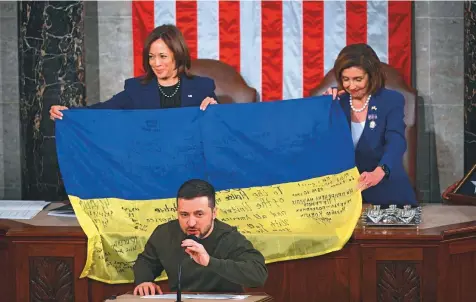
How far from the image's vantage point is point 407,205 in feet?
22.8

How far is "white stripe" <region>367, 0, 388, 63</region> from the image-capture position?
8727mm

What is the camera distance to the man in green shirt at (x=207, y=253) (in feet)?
Answer: 17.4

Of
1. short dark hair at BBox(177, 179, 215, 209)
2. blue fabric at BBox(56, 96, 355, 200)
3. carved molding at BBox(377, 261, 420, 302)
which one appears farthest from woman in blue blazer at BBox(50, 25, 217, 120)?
short dark hair at BBox(177, 179, 215, 209)

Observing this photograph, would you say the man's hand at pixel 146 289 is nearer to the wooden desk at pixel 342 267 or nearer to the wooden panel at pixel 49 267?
the wooden desk at pixel 342 267

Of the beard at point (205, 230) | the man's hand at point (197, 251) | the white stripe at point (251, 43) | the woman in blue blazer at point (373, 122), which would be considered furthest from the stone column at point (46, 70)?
the man's hand at point (197, 251)

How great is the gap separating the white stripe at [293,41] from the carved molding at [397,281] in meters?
2.62

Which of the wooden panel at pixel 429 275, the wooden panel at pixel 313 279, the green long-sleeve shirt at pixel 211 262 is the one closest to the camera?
the green long-sleeve shirt at pixel 211 262

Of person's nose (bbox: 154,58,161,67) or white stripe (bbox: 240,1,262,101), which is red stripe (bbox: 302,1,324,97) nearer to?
white stripe (bbox: 240,1,262,101)

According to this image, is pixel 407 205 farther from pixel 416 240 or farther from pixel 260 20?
pixel 260 20

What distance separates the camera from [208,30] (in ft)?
29.0

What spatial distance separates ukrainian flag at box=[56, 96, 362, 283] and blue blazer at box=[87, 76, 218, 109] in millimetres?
173

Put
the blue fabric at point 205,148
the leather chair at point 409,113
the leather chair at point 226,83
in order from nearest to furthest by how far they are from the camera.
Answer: the blue fabric at point 205,148 < the leather chair at point 409,113 < the leather chair at point 226,83

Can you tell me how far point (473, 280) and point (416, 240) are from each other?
1.55 ft

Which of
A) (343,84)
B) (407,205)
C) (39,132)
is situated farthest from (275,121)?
(39,132)
